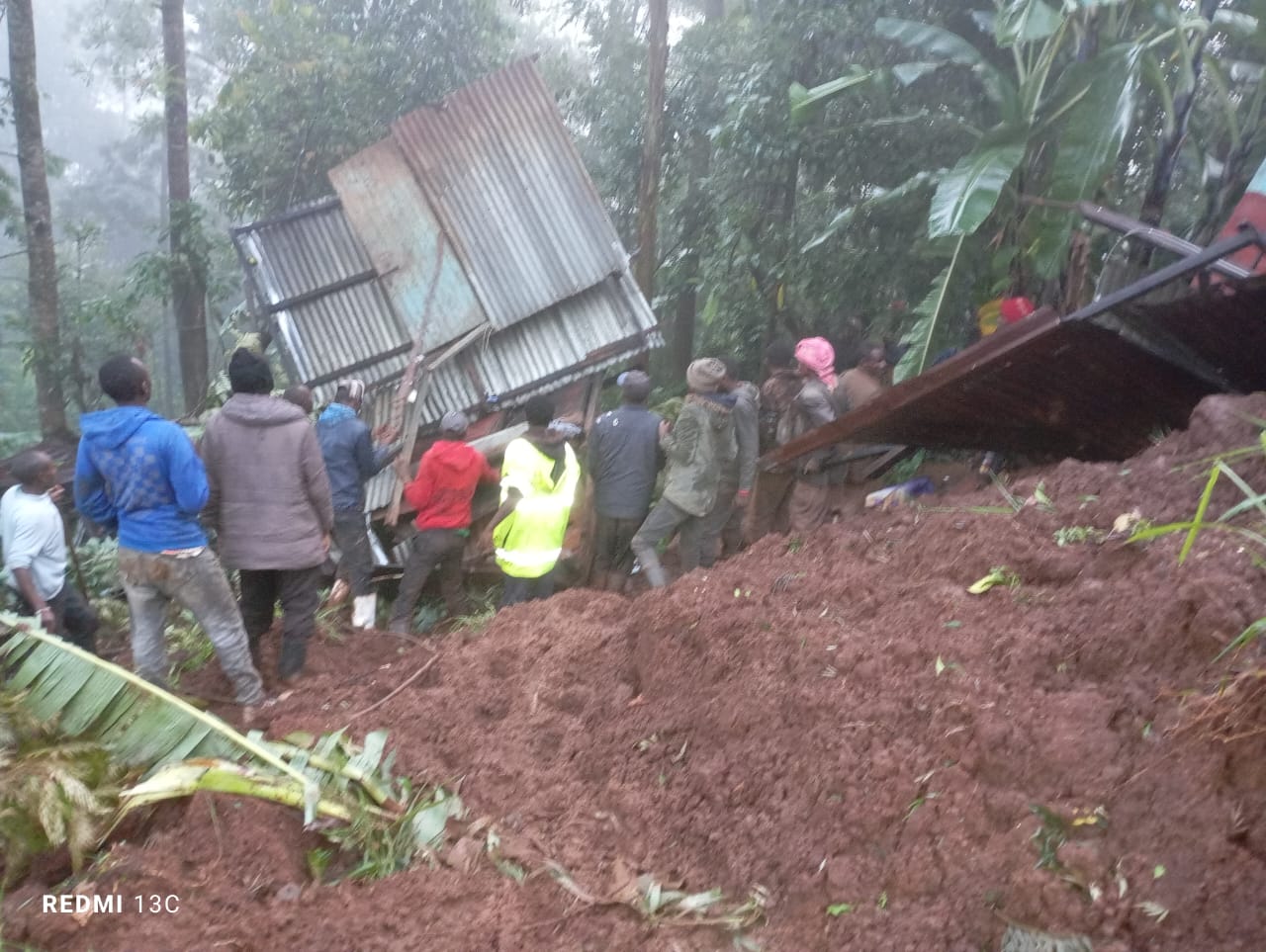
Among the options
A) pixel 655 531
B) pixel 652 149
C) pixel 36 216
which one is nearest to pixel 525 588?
pixel 655 531

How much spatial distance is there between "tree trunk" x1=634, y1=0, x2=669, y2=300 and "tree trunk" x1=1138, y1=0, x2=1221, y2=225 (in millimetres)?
4585

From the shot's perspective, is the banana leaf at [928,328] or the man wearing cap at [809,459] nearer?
the man wearing cap at [809,459]

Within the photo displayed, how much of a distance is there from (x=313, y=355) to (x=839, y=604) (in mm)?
5967

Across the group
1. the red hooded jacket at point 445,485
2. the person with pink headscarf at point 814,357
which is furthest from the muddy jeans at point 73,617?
the person with pink headscarf at point 814,357

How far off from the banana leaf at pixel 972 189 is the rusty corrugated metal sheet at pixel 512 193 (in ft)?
9.22

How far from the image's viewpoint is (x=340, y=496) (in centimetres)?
590

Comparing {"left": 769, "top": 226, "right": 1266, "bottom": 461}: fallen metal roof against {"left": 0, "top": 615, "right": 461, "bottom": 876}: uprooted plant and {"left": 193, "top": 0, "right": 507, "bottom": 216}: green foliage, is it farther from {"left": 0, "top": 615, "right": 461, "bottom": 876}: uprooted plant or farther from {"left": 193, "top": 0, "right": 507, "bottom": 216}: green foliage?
{"left": 193, "top": 0, "right": 507, "bottom": 216}: green foliage

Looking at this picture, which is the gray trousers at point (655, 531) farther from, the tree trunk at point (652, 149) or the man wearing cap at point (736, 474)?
the tree trunk at point (652, 149)

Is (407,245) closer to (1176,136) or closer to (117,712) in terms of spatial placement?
(117,712)

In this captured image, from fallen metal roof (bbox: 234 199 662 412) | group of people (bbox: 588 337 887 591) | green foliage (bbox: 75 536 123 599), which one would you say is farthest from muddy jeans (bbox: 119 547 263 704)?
green foliage (bbox: 75 536 123 599)

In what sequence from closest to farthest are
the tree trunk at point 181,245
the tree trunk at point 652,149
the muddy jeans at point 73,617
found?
the muddy jeans at point 73,617 → the tree trunk at point 652,149 → the tree trunk at point 181,245

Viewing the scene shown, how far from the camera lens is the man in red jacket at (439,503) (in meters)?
5.88

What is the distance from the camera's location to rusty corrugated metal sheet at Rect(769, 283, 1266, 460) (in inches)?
161

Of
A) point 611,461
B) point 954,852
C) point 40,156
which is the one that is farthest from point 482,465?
point 40,156
